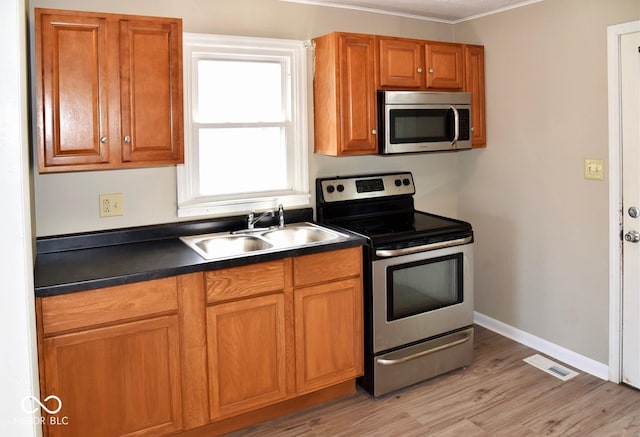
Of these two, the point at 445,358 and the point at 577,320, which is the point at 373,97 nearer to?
the point at 445,358

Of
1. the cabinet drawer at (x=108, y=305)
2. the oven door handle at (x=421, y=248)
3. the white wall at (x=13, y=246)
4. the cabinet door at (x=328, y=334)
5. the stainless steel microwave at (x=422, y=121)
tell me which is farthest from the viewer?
the stainless steel microwave at (x=422, y=121)

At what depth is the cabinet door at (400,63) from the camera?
3.15 metres

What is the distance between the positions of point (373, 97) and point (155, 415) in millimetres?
2063

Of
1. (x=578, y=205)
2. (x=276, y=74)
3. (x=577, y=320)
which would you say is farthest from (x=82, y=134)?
(x=577, y=320)

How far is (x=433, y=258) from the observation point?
9.89 ft

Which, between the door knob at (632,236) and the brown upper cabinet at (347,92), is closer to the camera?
the door knob at (632,236)

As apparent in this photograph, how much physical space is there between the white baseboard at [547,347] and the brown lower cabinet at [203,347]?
1.32m

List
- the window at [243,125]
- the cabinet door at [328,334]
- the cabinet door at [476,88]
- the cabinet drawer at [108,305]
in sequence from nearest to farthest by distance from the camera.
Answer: the cabinet drawer at [108,305]
the cabinet door at [328,334]
the window at [243,125]
the cabinet door at [476,88]

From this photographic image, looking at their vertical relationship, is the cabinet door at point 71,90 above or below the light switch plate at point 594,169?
above

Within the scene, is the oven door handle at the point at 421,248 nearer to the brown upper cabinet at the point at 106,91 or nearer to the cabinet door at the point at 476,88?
the cabinet door at the point at 476,88

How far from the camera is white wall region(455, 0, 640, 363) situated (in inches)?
118

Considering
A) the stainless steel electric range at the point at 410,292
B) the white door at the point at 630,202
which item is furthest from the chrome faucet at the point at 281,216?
the white door at the point at 630,202

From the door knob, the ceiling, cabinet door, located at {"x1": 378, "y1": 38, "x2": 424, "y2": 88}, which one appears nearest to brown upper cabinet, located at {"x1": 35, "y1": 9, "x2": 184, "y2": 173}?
the ceiling

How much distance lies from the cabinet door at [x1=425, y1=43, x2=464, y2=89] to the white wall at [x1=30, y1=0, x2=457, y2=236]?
39 centimetres
